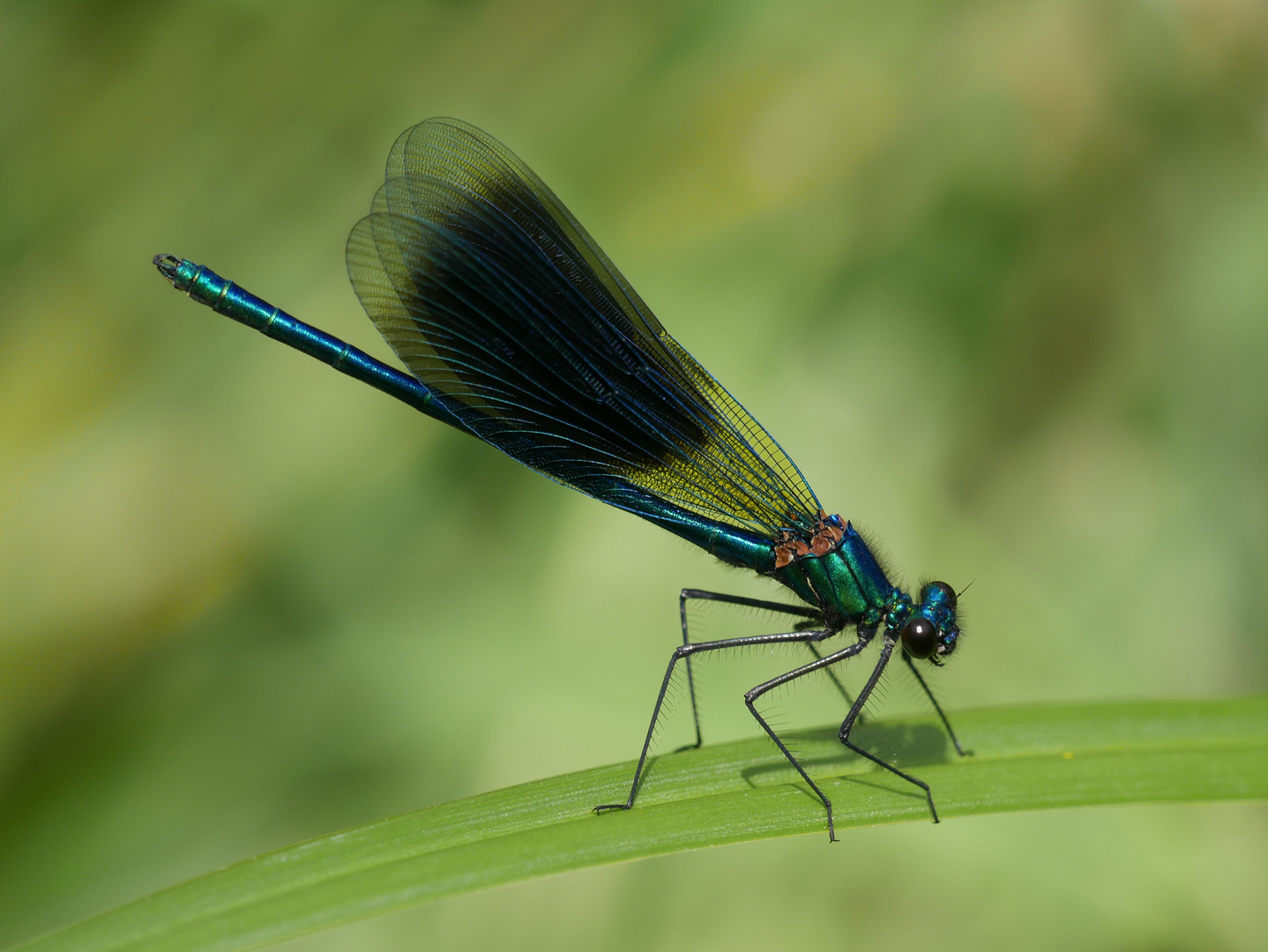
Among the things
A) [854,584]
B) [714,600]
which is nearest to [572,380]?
[714,600]

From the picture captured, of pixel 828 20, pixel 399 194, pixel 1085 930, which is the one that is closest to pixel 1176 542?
pixel 1085 930

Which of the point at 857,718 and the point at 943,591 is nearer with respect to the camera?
the point at 857,718

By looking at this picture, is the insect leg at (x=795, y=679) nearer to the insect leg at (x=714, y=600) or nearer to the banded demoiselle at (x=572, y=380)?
the banded demoiselle at (x=572, y=380)

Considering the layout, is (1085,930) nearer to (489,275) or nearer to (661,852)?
(661,852)

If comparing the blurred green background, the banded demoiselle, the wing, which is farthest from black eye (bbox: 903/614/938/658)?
the blurred green background

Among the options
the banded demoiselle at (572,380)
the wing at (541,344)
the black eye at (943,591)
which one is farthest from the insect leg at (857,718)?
the wing at (541,344)

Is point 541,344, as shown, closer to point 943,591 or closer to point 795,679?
point 795,679
